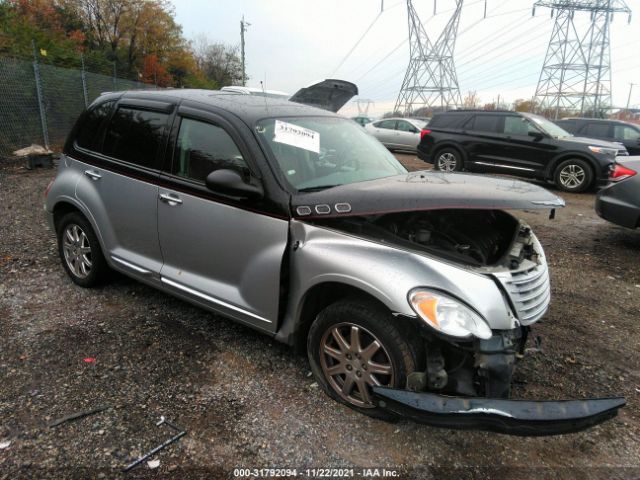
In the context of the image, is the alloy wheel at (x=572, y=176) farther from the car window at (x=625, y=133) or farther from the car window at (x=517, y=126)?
→ the car window at (x=625, y=133)

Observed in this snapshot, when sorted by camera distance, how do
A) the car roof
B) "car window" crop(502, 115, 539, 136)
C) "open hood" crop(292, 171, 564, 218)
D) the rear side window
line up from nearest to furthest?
1. "open hood" crop(292, 171, 564, 218)
2. the car roof
3. "car window" crop(502, 115, 539, 136)
4. the rear side window

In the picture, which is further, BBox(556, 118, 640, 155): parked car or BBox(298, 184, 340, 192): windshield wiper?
BBox(556, 118, 640, 155): parked car

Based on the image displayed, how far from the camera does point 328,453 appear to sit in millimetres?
2418

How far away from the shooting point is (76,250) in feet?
13.8

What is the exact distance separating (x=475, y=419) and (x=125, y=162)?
10.1 feet

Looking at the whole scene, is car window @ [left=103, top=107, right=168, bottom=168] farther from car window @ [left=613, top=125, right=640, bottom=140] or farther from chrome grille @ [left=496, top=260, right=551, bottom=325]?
car window @ [left=613, top=125, right=640, bottom=140]

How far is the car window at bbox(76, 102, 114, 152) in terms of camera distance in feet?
12.9

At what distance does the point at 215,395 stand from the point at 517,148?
10169mm

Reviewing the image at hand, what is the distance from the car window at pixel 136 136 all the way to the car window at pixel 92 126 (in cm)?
15

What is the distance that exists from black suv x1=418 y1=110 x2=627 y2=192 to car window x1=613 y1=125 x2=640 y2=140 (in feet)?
7.55

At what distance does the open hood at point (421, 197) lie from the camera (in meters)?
2.34

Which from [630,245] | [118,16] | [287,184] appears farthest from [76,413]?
[118,16]

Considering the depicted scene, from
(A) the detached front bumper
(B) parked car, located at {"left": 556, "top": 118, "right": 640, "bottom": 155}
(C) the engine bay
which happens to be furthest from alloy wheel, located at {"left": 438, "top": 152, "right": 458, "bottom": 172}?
(A) the detached front bumper

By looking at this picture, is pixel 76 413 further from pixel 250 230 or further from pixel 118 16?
pixel 118 16
